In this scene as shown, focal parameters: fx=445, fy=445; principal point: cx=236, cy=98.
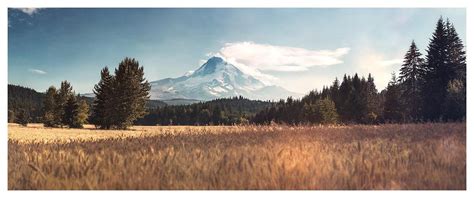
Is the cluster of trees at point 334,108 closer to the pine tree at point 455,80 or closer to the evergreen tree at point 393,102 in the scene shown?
the evergreen tree at point 393,102

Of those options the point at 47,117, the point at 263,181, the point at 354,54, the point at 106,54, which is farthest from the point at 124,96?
the point at 263,181

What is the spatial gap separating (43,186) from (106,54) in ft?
13.1

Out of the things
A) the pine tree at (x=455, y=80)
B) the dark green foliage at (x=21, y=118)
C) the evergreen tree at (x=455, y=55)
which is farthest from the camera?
the dark green foliage at (x=21, y=118)

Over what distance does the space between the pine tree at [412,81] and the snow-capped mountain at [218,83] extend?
2540mm

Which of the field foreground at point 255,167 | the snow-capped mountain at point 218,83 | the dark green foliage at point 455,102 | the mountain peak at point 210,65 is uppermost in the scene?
the mountain peak at point 210,65

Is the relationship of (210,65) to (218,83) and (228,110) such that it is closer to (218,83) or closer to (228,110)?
(218,83)

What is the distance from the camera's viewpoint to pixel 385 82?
393 inches

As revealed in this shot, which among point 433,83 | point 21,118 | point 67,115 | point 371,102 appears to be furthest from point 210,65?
point 67,115

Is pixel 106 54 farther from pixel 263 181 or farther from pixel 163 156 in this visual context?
pixel 263 181

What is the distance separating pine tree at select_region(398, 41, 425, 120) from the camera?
9.55m

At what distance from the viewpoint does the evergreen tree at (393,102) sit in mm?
11087

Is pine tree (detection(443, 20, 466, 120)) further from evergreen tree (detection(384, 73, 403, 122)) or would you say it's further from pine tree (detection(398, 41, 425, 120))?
evergreen tree (detection(384, 73, 403, 122))

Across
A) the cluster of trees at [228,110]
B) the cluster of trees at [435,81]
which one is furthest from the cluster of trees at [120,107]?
the cluster of trees at [435,81]

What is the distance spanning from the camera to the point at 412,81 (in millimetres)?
11242
